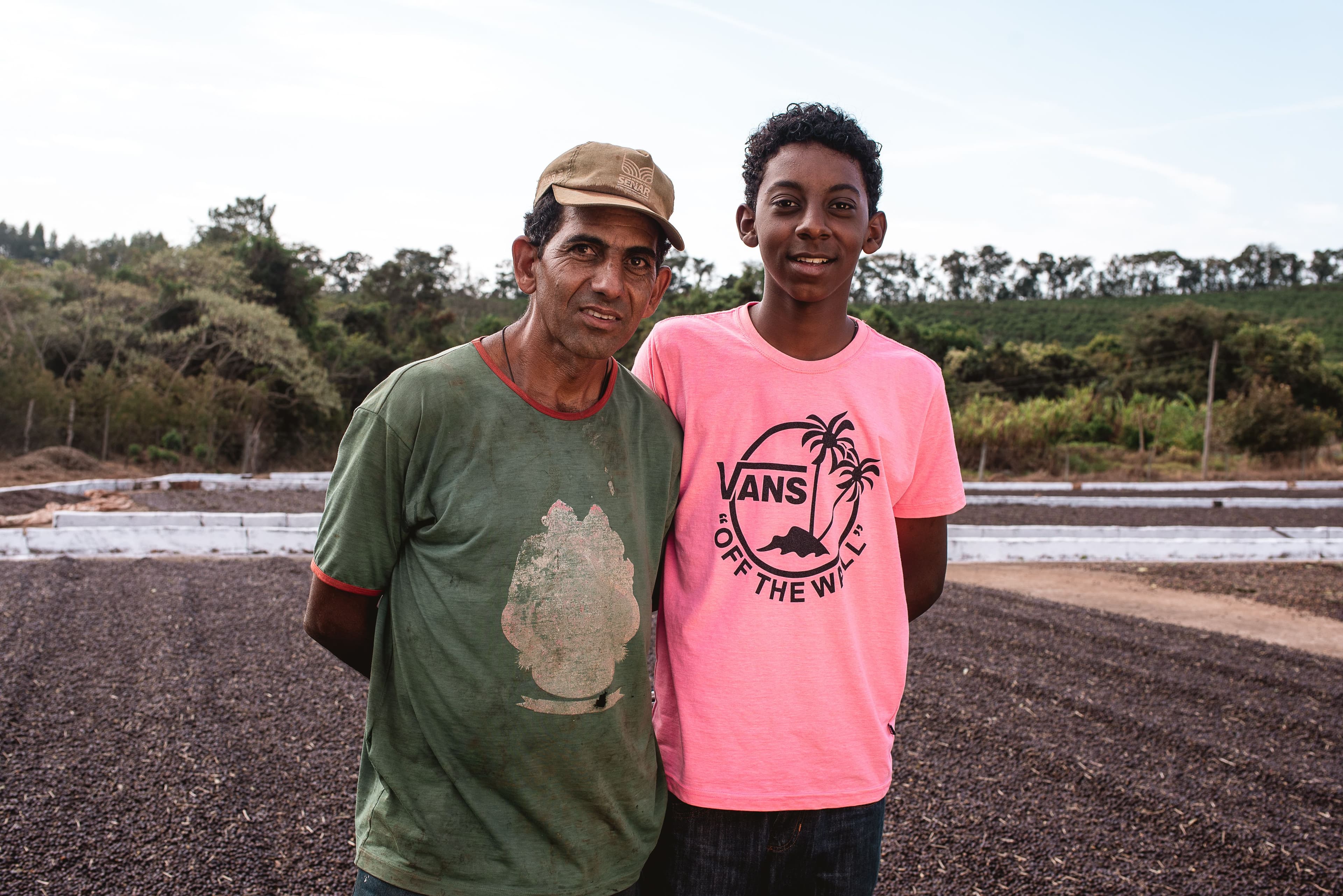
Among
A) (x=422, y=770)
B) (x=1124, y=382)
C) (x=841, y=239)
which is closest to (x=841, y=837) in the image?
(x=422, y=770)

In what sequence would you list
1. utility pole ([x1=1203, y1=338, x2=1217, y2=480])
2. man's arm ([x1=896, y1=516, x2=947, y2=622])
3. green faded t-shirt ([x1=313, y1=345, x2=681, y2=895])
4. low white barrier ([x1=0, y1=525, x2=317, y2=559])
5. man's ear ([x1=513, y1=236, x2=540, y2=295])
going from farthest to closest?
1. utility pole ([x1=1203, y1=338, x2=1217, y2=480])
2. low white barrier ([x1=0, y1=525, x2=317, y2=559])
3. man's arm ([x1=896, y1=516, x2=947, y2=622])
4. man's ear ([x1=513, y1=236, x2=540, y2=295])
5. green faded t-shirt ([x1=313, y1=345, x2=681, y2=895])

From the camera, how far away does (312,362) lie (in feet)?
71.8

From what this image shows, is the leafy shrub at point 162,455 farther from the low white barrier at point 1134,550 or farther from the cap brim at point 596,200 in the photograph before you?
the cap brim at point 596,200

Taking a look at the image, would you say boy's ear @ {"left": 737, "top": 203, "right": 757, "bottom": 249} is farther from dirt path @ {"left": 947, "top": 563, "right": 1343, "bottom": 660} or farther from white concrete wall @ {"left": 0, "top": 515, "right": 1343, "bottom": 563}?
dirt path @ {"left": 947, "top": 563, "right": 1343, "bottom": 660}

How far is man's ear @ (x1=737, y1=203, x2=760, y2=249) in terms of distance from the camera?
1780mm

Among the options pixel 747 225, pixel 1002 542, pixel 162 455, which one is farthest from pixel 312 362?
pixel 747 225

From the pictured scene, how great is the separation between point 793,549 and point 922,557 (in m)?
0.39

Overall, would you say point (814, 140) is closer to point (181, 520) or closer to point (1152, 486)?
point (181, 520)

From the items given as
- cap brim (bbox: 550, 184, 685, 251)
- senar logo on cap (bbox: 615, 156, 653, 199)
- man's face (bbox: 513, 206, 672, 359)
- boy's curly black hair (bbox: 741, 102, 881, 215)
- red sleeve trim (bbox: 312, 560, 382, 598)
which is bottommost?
red sleeve trim (bbox: 312, 560, 382, 598)

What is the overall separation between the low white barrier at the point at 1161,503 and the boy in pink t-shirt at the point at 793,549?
1498cm

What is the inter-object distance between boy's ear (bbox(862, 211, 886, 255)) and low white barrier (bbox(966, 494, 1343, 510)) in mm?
14830

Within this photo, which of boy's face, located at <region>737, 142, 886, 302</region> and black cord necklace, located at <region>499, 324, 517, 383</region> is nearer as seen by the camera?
black cord necklace, located at <region>499, 324, 517, 383</region>

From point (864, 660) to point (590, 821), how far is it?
53 cm

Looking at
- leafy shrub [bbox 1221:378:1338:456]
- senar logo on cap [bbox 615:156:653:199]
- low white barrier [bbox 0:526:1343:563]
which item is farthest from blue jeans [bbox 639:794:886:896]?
leafy shrub [bbox 1221:378:1338:456]
